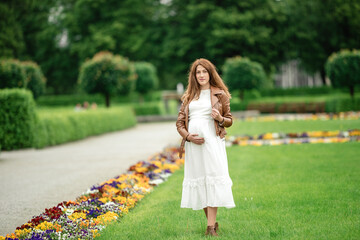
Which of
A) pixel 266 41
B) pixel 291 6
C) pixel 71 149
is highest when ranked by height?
pixel 291 6

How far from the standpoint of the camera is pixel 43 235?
3.70m

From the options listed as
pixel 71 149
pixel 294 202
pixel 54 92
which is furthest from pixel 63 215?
pixel 54 92

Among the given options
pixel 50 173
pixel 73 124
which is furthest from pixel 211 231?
pixel 73 124

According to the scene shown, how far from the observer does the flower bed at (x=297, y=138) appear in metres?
10.6

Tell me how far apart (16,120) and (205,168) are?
375 inches

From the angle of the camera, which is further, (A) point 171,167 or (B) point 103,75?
(B) point 103,75

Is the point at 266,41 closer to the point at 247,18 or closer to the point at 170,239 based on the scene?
the point at 247,18

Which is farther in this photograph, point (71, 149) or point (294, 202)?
point (71, 149)

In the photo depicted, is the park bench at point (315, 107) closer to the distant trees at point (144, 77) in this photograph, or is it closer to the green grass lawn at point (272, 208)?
the distant trees at point (144, 77)

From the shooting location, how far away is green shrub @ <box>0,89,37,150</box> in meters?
11.9

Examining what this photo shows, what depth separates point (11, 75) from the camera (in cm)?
1875

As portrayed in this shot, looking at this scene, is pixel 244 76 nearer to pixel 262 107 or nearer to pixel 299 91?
pixel 262 107

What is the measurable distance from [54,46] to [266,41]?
2105 cm

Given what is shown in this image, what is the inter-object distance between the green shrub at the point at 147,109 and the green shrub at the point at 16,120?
14.9m
